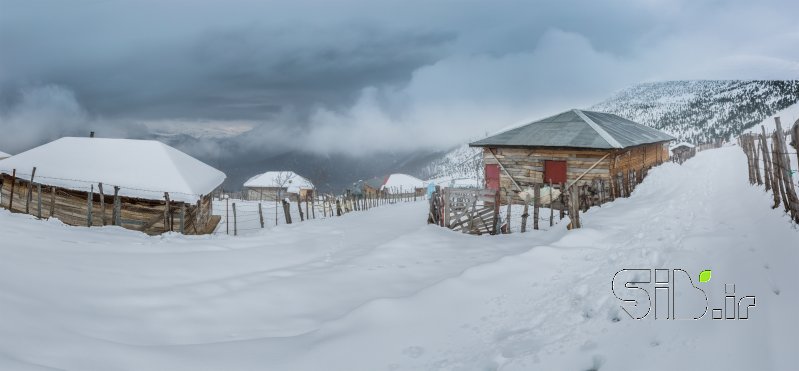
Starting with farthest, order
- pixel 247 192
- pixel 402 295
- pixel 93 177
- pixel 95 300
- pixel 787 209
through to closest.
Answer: pixel 247 192, pixel 93 177, pixel 787 209, pixel 402 295, pixel 95 300

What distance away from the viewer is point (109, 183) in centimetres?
2009

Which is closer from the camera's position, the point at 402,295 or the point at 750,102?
the point at 402,295

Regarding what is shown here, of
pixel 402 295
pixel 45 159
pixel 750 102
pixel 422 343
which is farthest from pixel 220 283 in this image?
pixel 750 102

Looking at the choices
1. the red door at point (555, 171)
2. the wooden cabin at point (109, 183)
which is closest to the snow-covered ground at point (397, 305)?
the wooden cabin at point (109, 183)

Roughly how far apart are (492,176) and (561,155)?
4.15m

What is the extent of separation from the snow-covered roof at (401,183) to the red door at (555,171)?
41.5m

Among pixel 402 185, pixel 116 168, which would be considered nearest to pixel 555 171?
pixel 116 168

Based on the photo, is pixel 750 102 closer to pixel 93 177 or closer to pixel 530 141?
pixel 530 141

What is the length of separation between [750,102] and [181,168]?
183448 millimetres

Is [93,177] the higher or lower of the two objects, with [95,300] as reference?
higher

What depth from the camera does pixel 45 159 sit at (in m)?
21.8

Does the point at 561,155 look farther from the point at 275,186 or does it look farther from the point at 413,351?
the point at 275,186

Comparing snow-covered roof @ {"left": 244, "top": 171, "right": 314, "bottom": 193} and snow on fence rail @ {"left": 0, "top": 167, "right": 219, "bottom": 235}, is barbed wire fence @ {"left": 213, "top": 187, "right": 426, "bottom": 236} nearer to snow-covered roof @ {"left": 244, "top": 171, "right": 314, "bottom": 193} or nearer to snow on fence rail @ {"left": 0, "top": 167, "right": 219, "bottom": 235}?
snow on fence rail @ {"left": 0, "top": 167, "right": 219, "bottom": 235}

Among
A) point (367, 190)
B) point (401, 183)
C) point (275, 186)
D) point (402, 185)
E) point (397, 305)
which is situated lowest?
point (397, 305)
